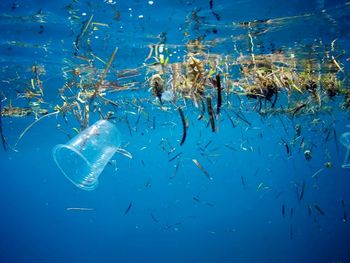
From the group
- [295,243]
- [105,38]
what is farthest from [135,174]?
[105,38]

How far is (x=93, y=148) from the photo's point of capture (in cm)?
494

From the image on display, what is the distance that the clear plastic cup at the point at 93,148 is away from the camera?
4.39 metres

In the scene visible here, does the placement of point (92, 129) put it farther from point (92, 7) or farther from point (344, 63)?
point (344, 63)

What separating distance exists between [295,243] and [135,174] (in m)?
110

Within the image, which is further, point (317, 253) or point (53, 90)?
point (317, 253)

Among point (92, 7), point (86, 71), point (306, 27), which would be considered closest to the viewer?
point (92, 7)

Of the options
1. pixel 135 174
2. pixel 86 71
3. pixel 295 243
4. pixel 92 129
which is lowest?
pixel 135 174

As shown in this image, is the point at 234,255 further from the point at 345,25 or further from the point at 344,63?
the point at 345,25

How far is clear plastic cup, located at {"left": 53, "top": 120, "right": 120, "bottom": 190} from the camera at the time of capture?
4391 millimetres

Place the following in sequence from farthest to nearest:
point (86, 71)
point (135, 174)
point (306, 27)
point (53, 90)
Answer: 1. point (135, 174)
2. point (53, 90)
3. point (86, 71)
4. point (306, 27)

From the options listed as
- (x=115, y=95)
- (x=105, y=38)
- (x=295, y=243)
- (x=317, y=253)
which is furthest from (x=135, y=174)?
(x=105, y=38)

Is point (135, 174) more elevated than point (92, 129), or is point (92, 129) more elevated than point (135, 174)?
point (92, 129)

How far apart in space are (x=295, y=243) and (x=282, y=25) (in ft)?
201

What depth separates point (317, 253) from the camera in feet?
171
